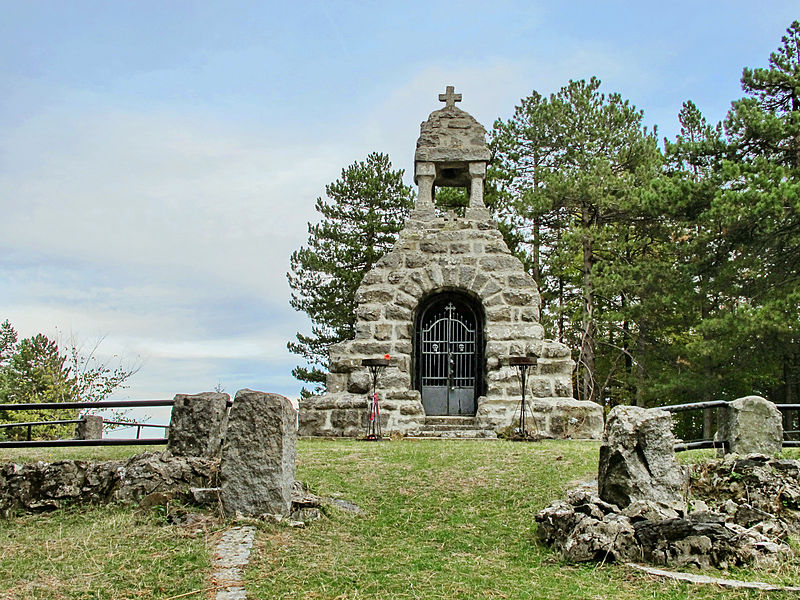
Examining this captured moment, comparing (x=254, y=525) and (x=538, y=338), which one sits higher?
(x=538, y=338)

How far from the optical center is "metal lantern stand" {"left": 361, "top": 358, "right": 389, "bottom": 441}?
41.5 ft

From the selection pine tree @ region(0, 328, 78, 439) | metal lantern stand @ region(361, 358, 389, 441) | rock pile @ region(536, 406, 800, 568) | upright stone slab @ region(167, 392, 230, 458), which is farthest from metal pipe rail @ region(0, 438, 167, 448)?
pine tree @ region(0, 328, 78, 439)

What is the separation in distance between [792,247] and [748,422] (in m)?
13.0

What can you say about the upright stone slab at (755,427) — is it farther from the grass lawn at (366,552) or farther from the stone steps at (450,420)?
the stone steps at (450,420)

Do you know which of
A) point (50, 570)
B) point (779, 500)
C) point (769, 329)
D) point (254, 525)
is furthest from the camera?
point (769, 329)

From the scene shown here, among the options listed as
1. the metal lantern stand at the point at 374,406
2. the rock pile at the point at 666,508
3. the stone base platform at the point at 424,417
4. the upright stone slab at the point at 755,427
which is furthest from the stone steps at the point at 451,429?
the rock pile at the point at 666,508

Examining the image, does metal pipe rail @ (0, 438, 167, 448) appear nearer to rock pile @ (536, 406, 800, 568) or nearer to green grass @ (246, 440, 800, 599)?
green grass @ (246, 440, 800, 599)

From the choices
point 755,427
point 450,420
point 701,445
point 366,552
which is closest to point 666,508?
point 366,552

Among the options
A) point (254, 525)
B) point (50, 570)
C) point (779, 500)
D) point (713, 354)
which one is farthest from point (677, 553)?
point (713, 354)

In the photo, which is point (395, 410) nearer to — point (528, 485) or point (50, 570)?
point (528, 485)

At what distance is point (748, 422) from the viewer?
8.73m

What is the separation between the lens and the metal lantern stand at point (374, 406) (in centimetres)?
1266

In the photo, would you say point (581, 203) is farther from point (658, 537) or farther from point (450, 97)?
point (658, 537)

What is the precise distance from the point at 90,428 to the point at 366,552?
27.1 feet
